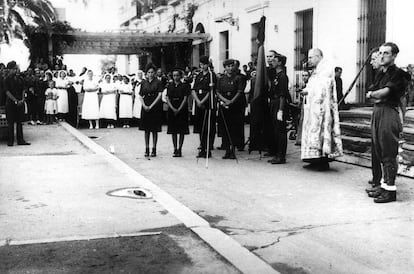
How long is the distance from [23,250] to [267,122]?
23.4ft

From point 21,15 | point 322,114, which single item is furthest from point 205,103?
point 21,15

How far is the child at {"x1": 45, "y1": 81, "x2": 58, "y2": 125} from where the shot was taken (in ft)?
59.9

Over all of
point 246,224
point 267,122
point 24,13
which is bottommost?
point 246,224

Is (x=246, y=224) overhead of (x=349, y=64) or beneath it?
beneath

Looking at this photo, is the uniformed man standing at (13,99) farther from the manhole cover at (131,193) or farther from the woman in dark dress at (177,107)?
the manhole cover at (131,193)

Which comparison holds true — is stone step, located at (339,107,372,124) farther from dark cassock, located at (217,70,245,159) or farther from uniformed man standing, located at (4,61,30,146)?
uniformed man standing, located at (4,61,30,146)

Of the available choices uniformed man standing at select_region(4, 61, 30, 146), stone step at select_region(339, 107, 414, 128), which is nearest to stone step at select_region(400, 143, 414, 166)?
stone step at select_region(339, 107, 414, 128)

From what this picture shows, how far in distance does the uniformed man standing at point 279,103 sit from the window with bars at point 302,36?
802cm

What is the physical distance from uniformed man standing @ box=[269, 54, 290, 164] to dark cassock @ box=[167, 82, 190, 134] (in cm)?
172

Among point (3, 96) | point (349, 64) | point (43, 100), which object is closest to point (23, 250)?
point (3, 96)

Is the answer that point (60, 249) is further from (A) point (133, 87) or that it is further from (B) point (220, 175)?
(A) point (133, 87)

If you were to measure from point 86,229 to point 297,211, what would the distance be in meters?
2.34

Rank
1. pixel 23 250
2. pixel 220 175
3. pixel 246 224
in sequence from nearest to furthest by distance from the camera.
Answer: pixel 23 250 → pixel 246 224 → pixel 220 175

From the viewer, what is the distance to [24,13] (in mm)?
3000
